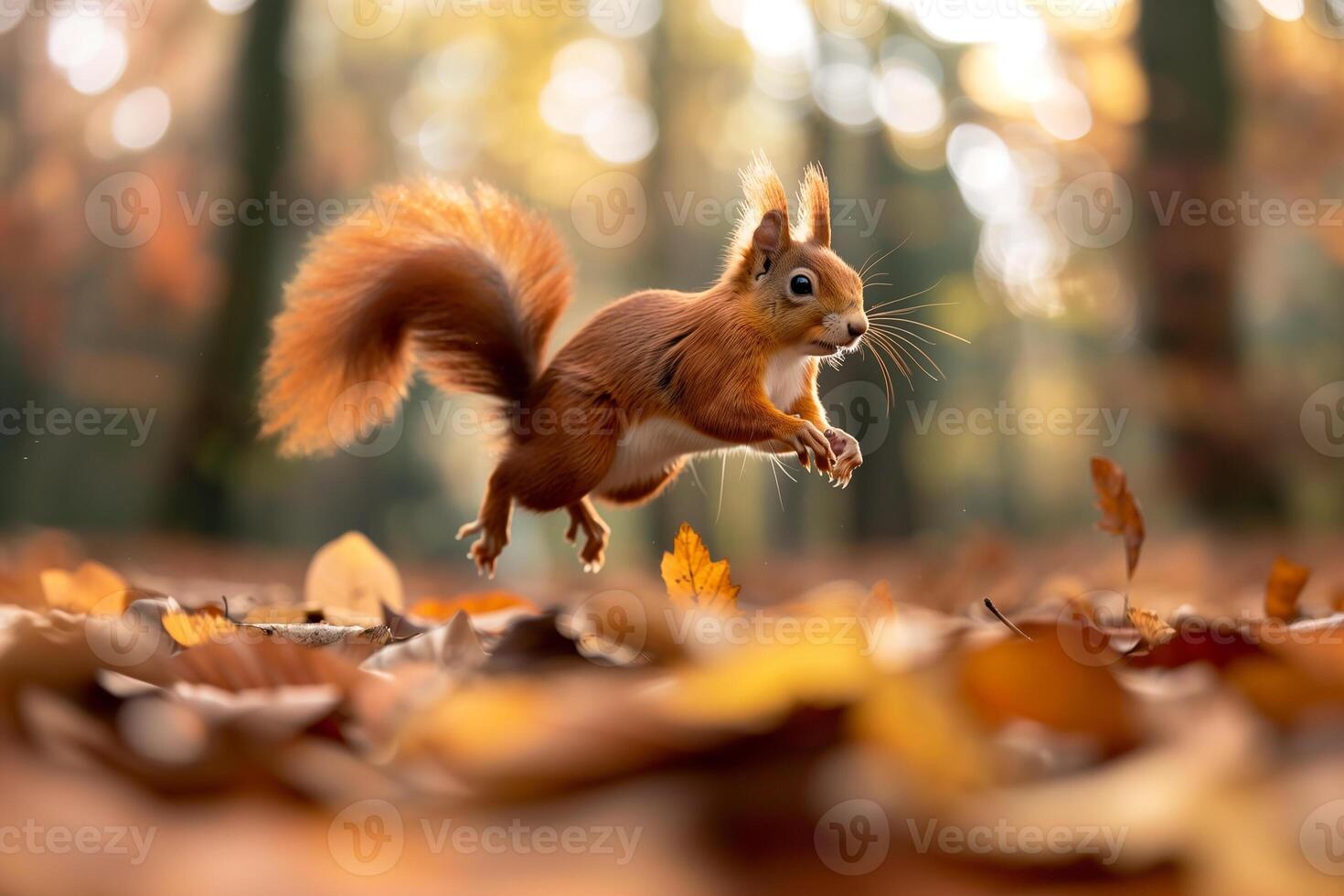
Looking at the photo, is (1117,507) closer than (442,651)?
No

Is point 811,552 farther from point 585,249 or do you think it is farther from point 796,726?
point 796,726

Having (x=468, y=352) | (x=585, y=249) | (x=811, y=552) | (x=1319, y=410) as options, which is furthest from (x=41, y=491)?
(x=1319, y=410)

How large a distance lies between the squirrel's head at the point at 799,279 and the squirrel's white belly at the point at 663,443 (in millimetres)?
72

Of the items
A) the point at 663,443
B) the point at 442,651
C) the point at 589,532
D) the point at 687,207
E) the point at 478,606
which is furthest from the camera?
the point at 687,207

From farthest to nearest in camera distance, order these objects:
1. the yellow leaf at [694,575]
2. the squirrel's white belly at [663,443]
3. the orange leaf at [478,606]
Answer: the squirrel's white belly at [663,443]
the orange leaf at [478,606]
the yellow leaf at [694,575]

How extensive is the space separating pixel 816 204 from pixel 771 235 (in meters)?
0.12

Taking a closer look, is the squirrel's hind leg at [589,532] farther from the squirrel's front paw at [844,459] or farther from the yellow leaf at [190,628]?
the yellow leaf at [190,628]

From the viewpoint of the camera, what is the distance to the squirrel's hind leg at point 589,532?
1698 millimetres

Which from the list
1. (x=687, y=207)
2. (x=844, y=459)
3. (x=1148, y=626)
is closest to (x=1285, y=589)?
(x=1148, y=626)

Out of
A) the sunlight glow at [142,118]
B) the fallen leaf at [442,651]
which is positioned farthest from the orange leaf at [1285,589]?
the sunlight glow at [142,118]

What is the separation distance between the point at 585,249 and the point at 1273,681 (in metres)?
10.3

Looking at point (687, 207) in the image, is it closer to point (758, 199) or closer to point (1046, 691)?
point (758, 199)

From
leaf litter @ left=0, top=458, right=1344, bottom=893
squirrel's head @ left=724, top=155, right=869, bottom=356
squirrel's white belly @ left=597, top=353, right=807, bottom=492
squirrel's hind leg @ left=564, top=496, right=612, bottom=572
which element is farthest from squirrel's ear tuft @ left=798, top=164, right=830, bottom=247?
leaf litter @ left=0, top=458, right=1344, bottom=893

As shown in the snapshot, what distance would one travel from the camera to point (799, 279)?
1581 mm
